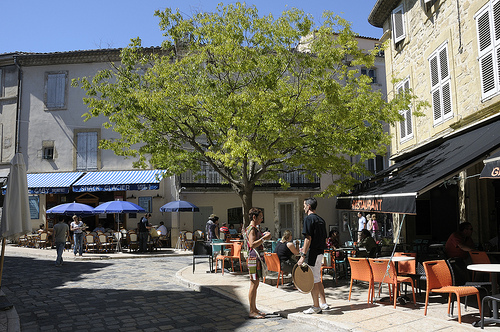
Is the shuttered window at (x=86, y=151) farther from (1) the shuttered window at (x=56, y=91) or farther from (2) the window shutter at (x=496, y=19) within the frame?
(2) the window shutter at (x=496, y=19)

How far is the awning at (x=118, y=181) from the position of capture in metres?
21.2

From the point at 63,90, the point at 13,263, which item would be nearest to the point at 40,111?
the point at 63,90

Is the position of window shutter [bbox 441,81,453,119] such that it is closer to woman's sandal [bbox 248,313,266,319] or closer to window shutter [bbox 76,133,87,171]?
woman's sandal [bbox 248,313,266,319]

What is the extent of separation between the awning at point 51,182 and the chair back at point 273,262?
1565 cm

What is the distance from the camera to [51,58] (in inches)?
947

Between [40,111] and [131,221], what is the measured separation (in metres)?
8.00

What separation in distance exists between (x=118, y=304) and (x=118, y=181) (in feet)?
46.9

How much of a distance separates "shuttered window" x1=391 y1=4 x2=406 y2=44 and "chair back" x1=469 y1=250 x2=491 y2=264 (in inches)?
324

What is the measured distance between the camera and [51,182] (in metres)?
22.7

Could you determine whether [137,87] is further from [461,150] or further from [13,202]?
[461,150]

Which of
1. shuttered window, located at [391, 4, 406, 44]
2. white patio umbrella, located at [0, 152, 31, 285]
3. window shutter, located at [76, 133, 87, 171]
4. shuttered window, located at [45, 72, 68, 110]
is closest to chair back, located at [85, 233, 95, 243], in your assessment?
window shutter, located at [76, 133, 87, 171]

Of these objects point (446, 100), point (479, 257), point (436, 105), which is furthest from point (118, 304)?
point (436, 105)

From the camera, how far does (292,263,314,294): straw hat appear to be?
673 centimetres

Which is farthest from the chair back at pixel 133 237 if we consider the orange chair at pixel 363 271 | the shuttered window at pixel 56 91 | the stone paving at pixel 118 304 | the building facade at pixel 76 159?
the orange chair at pixel 363 271
